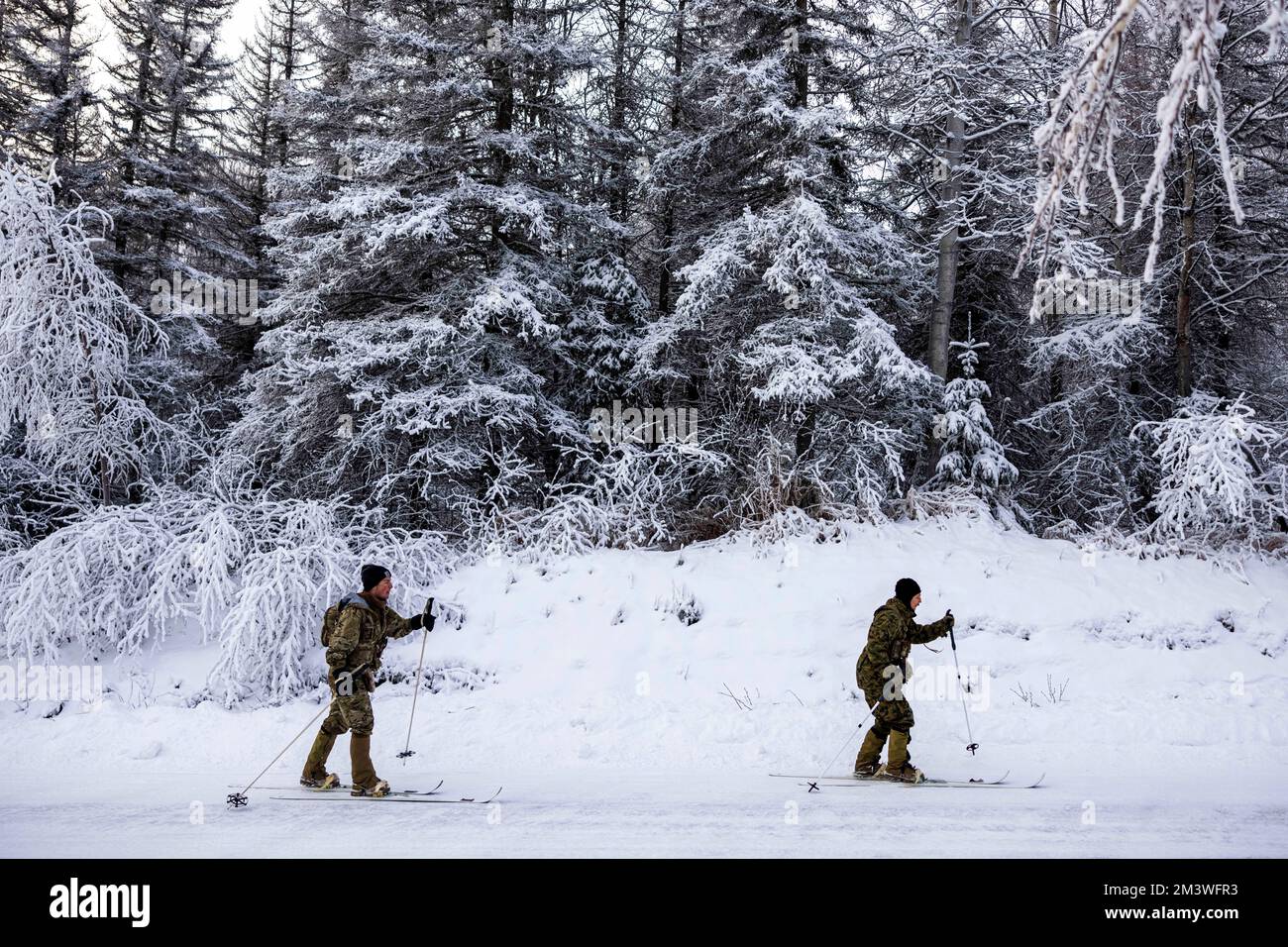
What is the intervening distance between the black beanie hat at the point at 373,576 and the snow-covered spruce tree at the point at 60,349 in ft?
21.8

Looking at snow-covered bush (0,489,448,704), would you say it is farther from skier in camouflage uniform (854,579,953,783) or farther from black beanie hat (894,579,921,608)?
black beanie hat (894,579,921,608)

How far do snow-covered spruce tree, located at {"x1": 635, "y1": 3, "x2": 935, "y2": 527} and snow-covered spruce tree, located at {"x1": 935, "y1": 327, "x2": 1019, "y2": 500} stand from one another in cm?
55

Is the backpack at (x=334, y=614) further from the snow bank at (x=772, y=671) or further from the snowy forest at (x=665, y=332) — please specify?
the snowy forest at (x=665, y=332)

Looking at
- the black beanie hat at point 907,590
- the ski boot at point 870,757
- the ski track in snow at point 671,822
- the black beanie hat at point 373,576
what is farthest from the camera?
the black beanie hat at point 907,590

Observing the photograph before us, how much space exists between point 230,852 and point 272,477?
27.5ft

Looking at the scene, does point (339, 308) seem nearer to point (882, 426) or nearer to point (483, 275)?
point (483, 275)

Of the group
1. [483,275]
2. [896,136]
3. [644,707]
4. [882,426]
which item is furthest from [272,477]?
[896,136]

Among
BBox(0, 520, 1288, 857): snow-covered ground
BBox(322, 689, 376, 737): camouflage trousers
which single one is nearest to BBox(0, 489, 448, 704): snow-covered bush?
BBox(0, 520, 1288, 857): snow-covered ground

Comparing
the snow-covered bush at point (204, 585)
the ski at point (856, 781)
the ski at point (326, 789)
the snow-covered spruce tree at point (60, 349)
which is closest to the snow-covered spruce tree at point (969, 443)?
the ski at point (856, 781)

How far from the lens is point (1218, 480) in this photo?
29.6 feet

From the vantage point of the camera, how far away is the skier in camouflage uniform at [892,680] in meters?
6.27

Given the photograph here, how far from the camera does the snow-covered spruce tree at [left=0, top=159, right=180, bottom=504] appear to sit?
949 centimetres
